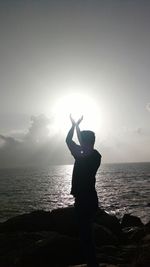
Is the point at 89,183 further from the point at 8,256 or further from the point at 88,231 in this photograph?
the point at 8,256

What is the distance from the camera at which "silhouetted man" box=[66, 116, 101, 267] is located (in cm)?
705

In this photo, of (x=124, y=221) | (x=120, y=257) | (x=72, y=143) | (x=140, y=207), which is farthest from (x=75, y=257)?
(x=140, y=207)

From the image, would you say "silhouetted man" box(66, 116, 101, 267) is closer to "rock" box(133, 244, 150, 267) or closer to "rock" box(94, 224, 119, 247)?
"rock" box(133, 244, 150, 267)

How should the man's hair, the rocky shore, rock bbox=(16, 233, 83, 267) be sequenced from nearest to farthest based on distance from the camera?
the man's hair < the rocky shore < rock bbox=(16, 233, 83, 267)

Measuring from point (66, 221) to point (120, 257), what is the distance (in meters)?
6.63

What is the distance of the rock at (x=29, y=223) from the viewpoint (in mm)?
18938

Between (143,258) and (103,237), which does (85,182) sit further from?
(103,237)

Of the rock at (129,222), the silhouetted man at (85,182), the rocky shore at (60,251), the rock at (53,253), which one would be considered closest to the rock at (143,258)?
the rocky shore at (60,251)

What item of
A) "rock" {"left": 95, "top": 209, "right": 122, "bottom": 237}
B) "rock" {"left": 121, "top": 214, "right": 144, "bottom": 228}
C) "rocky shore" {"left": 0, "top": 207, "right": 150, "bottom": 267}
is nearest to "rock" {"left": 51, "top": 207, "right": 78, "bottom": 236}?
"rock" {"left": 95, "top": 209, "right": 122, "bottom": 237}

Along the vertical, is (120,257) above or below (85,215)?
below

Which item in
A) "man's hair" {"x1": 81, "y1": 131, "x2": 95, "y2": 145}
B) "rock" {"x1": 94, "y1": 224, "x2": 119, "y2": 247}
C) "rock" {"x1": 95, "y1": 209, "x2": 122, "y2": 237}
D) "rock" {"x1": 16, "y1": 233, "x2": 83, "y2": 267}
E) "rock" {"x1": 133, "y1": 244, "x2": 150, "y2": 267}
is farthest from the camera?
"rock" {"x1": 95, "y1": 209, "x2": 122, "y2": 237}

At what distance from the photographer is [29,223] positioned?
752 inches

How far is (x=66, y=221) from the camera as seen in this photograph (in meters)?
19.1

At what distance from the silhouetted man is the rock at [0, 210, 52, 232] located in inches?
484
